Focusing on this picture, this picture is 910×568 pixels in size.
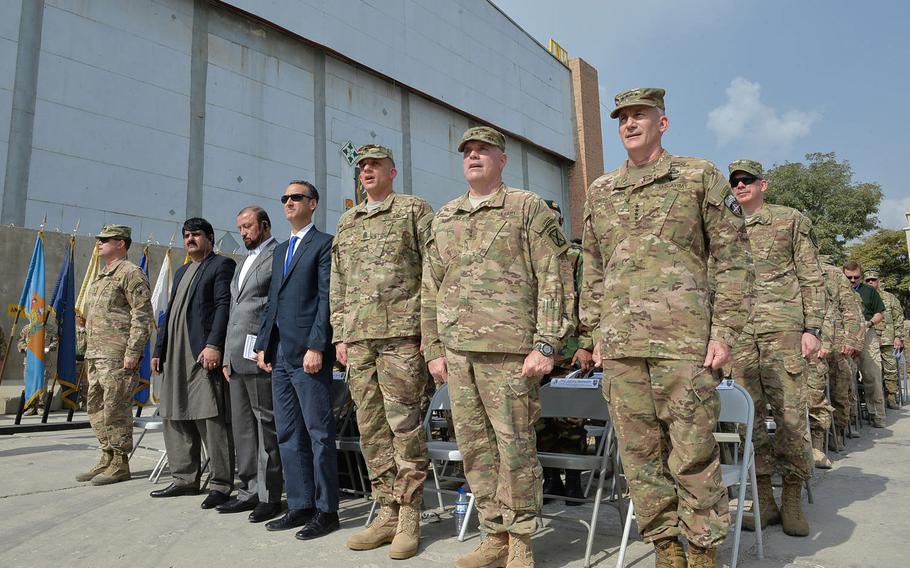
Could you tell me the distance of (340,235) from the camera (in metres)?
3.71

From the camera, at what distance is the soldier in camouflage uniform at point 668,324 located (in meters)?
2.44

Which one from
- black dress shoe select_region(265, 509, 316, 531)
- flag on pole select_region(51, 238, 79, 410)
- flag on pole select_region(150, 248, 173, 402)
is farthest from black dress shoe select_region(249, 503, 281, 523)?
flag on pole select_region(150, 248, 173, 402)

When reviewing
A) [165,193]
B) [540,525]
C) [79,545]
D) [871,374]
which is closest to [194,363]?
[79,545]

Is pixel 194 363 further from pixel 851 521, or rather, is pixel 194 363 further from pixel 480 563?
pixel 851 521

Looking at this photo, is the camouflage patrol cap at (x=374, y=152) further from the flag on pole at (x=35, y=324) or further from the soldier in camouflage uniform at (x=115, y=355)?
the flag on pole at (x=35, y=324)

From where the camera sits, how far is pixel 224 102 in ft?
52.5

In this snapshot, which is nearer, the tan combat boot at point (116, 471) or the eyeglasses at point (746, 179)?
the eyeglasses at point (746, 179)

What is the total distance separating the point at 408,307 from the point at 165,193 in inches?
516

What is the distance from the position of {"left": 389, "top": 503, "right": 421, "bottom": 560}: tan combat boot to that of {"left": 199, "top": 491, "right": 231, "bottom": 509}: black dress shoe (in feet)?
5.26

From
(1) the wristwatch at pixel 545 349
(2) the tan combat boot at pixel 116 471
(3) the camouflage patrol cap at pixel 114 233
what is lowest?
(2) the tan combat boot at pixel 116 471

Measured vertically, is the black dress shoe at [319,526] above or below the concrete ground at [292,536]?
above

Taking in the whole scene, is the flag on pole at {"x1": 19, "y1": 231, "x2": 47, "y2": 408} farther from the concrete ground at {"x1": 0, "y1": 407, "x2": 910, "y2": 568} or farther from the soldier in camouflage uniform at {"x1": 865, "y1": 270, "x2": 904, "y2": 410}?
the soldier in camouflage uniform at {"x1": 865, "y1": 270, "x2": 904, "y2": 410}

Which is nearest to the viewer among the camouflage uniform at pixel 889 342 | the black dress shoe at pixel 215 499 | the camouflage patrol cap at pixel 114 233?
the black dress shoe at pixel 215 499

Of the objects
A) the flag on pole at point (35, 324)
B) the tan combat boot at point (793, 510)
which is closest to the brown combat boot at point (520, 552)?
the tan combat boot at point (793, 510)
